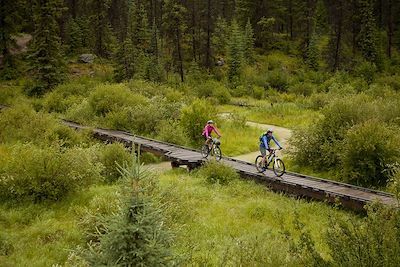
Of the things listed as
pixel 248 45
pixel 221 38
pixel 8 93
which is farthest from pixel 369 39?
pixel 8 93

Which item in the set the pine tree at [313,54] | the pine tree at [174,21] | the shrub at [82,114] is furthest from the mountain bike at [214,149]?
the pine tree at [313,54]

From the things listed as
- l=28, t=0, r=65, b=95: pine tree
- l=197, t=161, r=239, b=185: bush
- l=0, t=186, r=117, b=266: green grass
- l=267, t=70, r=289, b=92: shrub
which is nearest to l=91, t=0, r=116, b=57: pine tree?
l=28, t=0, r=65, b=95: pine tree

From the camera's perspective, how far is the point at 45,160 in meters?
14.6

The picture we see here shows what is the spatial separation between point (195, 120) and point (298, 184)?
1032cm

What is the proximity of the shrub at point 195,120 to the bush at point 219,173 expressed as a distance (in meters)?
7.55

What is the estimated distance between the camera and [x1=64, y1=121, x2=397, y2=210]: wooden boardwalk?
13906 mm

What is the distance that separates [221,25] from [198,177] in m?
46.2

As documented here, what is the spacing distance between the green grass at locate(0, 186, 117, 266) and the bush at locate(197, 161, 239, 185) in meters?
4.29

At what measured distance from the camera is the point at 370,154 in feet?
52.5

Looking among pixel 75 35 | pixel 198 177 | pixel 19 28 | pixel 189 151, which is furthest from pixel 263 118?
pixel 19 28

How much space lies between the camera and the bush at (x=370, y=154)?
1588 cm

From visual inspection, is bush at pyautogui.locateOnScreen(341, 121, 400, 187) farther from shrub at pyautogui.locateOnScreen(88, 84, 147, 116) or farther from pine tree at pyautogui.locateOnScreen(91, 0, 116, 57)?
pine tree at pyautogui.locateOnScreen(91, 0, 116, 57)

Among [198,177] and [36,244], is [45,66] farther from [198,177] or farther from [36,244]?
[36,244]

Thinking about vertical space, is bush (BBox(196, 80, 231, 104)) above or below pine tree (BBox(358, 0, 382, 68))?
below
